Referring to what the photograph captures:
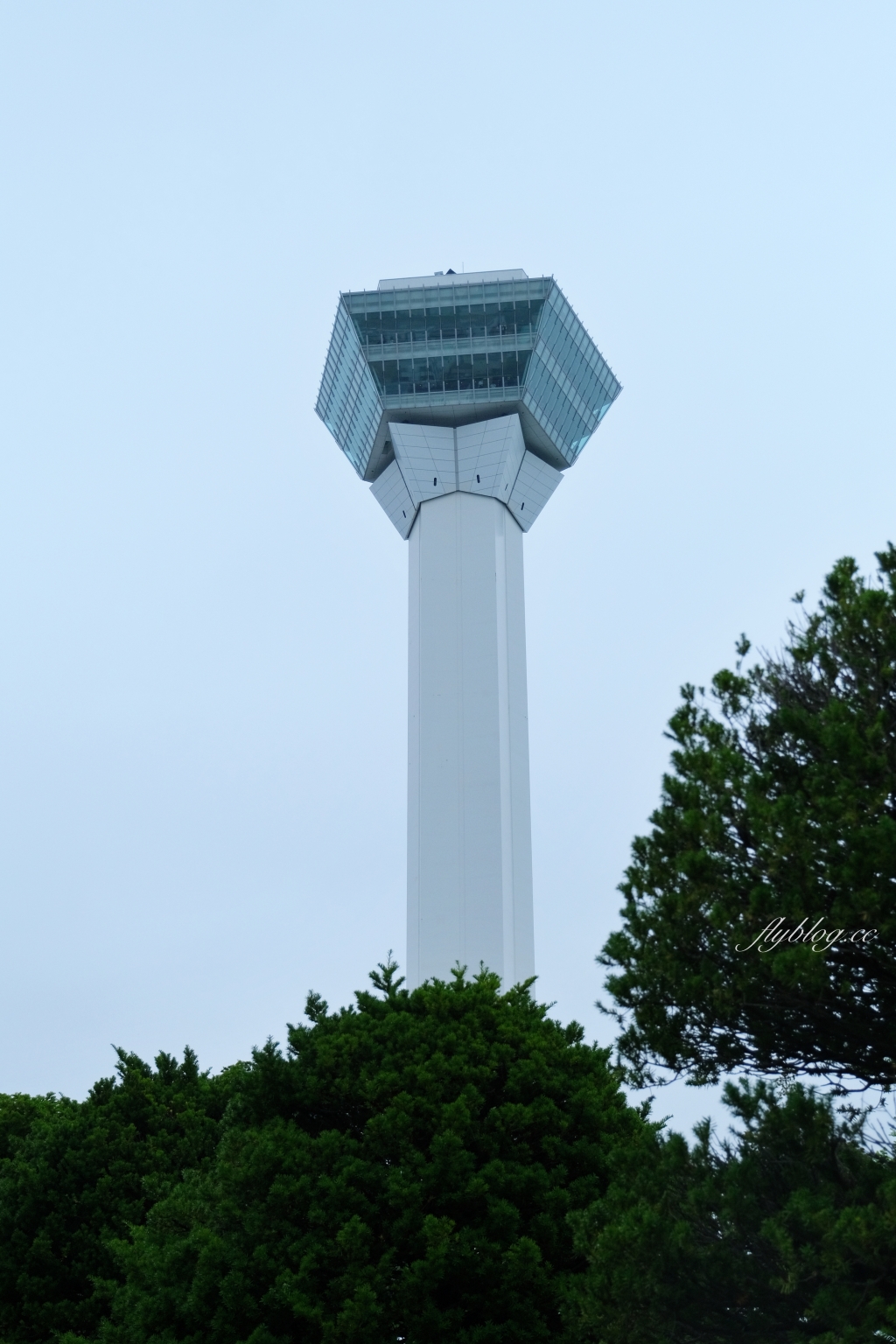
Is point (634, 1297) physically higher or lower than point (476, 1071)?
lower

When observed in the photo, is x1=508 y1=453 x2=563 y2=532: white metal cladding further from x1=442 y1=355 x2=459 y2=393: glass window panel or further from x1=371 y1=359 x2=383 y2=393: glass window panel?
x1=371 y1=359 x2=383 y2=393: glass window panel

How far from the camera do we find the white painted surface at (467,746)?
165 ft

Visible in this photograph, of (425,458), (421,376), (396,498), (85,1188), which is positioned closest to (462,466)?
(425,458)

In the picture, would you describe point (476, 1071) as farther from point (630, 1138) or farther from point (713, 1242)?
point (713, 1242)

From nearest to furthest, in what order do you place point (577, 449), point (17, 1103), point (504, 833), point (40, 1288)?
1. point (40, 1288)
2. point (17, 1103)
3. point (504, 833)
4. point (577, 449)

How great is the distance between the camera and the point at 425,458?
188 feet

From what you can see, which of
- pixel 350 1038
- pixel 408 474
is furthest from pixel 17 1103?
pixel 408 474

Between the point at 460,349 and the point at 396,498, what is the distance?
22.4 feet

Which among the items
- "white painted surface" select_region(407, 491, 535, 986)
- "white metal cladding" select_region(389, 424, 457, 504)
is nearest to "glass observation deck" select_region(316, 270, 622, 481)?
"white metal cladding" select_region(389, 424, 457, 504)

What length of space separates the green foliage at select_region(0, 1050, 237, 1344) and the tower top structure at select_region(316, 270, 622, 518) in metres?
36.5

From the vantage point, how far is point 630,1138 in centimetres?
1992

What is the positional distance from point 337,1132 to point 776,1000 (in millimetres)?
8677

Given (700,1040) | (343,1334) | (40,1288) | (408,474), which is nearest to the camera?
(700,1040)

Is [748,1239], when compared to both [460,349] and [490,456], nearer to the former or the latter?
[490,456]
